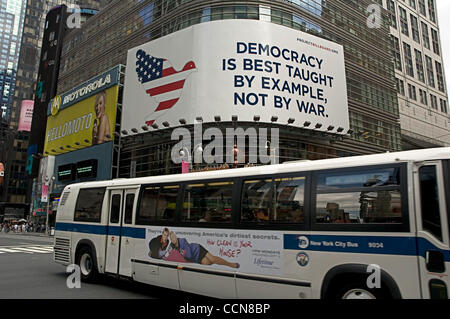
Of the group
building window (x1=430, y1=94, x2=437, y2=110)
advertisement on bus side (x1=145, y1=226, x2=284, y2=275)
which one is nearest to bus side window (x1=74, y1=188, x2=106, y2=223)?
advertisement on bus side (x1=145, y1=226, x2=284, y2=275)


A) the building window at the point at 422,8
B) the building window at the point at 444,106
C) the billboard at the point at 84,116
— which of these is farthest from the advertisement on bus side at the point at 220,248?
the building window at the point at 422,8

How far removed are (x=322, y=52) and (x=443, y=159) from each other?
29445 millimetres

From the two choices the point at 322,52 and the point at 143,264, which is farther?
the point at 322,52

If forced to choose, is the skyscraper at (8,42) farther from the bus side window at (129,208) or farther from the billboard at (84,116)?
the bus side window at (129,208)

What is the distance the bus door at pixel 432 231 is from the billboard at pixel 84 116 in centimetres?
3557

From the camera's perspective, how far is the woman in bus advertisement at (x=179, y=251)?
7.23 m

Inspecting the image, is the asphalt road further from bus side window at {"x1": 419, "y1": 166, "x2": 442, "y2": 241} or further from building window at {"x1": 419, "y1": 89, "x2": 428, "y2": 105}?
Result: building window at {"x1": 419, "y1": 89, "x2": 428, "y2": 105}

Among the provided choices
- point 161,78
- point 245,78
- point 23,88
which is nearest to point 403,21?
point 245,78

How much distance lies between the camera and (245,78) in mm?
28328

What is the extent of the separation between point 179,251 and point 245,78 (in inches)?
885

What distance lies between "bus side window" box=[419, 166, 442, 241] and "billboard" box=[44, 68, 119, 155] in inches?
1399

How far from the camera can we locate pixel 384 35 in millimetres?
44344
